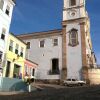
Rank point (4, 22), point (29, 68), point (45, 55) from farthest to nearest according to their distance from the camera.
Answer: point (45, 55), point (29, 68), point (4, 22)

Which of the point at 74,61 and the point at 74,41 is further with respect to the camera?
the point at 74,41

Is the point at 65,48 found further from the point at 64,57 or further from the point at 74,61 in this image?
the point at 74,61

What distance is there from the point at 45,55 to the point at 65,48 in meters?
4.46

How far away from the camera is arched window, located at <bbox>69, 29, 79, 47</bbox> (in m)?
40.2

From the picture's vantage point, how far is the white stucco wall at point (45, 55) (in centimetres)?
4116

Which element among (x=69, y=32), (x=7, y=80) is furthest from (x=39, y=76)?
(x=7, y=80)

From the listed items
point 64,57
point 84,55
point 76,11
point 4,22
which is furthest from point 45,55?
point 4,22

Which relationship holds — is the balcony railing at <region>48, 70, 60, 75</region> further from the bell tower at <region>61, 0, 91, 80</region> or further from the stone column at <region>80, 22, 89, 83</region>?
the stone column at <region>80, 22, 89, 83</region>

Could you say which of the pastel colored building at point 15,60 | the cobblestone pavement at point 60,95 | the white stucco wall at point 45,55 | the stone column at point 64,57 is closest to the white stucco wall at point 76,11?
the stone column at point 64,57

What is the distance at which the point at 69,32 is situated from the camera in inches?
1630

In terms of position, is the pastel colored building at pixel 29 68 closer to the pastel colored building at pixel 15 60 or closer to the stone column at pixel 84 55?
the pastel colored building at pixel 15 60

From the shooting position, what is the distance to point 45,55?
42.5 meters

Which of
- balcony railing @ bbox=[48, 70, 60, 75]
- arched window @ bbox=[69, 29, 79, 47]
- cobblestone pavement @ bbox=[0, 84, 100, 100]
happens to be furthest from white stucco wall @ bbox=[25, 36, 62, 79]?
cobblestone pavement @ bbox=[0, 84, 100, 100]

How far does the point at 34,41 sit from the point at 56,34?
197 inches
